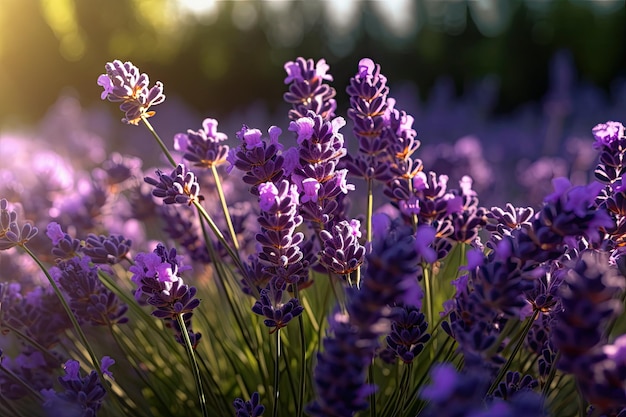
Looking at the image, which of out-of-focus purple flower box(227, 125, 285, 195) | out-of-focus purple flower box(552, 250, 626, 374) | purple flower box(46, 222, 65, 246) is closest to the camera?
out-of-focus purple flower box(552, 250, 626, 374)

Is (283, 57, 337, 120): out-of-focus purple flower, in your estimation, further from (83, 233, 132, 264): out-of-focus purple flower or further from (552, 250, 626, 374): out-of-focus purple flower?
(552, 250, 626, 374): out-of-focus purple flower

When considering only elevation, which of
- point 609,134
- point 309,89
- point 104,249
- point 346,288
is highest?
point 309,89

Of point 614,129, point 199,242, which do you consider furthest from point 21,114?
point 614,129

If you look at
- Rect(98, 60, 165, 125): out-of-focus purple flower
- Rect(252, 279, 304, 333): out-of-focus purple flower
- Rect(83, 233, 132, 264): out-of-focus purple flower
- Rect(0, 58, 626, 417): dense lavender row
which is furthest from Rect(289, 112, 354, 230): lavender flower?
Rect(83, 233, 132, 264): out-of-focus purple flower

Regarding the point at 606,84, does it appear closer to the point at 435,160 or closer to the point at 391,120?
the point at 435,160

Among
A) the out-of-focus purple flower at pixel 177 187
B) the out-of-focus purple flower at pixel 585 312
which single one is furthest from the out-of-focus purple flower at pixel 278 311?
the out-of-focus purple flower at pixel 585 312

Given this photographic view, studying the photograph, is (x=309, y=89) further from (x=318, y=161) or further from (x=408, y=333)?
(x=408, y=333)

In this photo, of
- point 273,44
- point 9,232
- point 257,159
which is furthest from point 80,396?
point 273,44
